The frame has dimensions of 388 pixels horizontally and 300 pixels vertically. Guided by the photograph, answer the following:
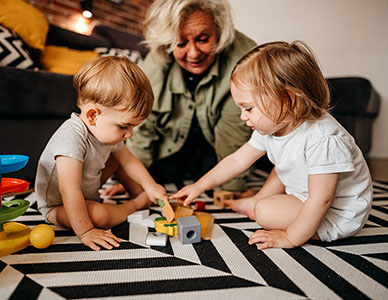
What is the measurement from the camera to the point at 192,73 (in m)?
1.22

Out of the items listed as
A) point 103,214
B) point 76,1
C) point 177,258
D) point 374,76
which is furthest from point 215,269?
point 76,1

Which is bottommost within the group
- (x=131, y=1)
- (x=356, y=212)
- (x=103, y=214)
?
(x=103, y=214)

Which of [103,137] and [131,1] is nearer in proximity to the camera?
→ [103,137]

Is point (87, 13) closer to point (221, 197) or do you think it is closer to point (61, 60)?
point (61, 60)

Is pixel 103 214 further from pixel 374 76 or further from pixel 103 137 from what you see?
pixel 374 76

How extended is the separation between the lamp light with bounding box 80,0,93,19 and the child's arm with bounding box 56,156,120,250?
86.6 inches

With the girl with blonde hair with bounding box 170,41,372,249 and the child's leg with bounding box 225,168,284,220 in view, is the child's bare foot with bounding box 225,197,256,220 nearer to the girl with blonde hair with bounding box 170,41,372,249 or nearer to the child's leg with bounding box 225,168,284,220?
the child's leg with bounding box 225,168,284,220

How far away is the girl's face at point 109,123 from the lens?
761mm

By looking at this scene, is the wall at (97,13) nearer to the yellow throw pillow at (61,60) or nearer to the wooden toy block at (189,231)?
the yellow throw pillow at (61,60)

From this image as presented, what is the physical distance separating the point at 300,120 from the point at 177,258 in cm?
44

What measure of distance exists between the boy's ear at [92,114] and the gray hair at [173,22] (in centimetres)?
46

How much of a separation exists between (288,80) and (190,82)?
630 mm

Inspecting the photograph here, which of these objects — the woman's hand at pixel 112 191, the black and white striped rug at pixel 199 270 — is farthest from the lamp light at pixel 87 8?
the black and white striped rug at pixel 199 270

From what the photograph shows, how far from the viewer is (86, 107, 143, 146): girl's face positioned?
2.50ft
